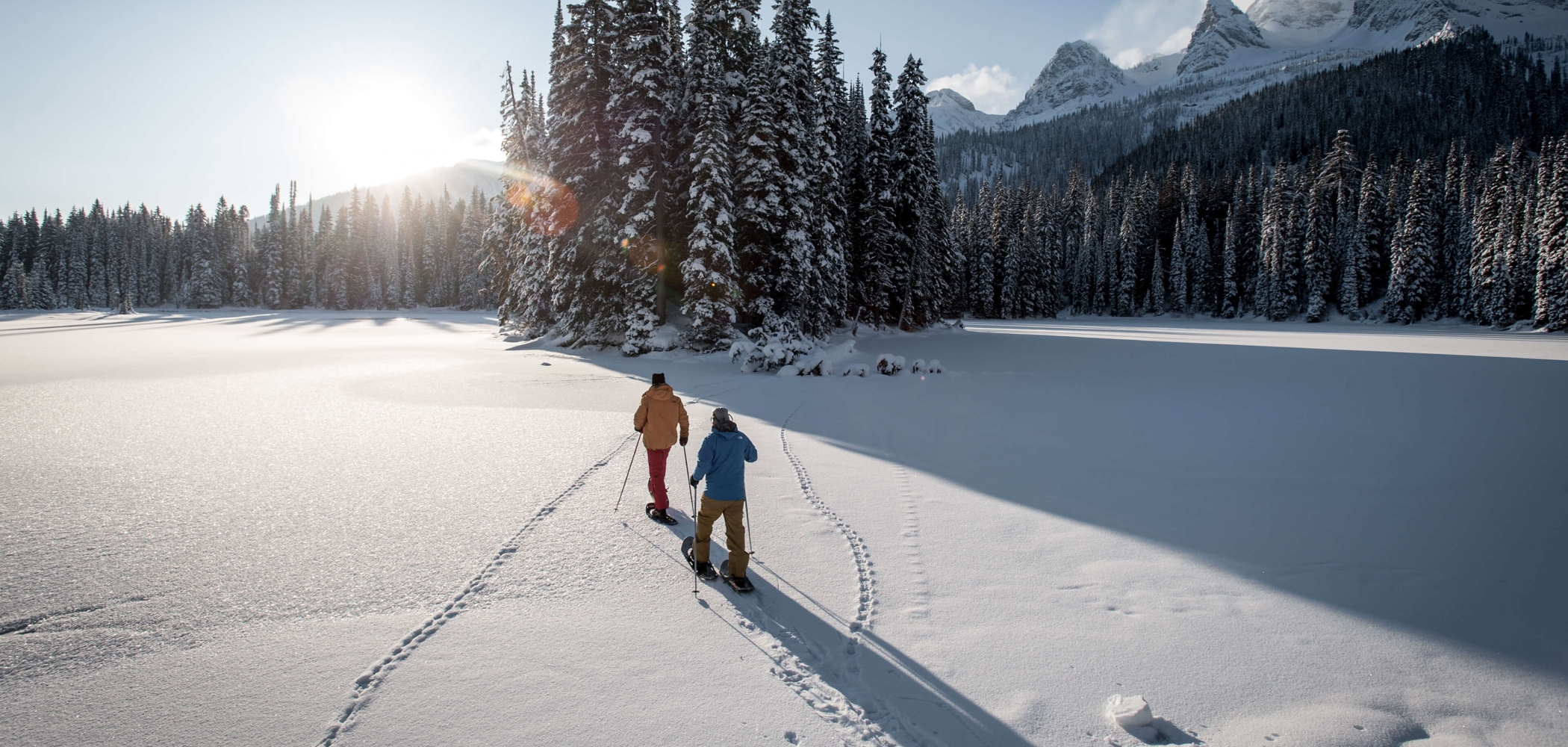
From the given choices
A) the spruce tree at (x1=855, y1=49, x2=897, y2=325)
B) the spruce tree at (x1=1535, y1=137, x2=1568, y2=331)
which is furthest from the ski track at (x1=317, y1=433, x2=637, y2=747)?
the spruce tree at (x1=1535, y1=137, x2=1568, y2=331)

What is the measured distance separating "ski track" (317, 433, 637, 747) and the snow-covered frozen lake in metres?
0.03

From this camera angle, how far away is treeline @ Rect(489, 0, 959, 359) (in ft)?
79.1

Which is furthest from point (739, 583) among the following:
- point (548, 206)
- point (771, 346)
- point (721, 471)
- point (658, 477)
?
point (548, 206)

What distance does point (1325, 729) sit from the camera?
3.25 m

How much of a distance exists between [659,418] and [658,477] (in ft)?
2.02

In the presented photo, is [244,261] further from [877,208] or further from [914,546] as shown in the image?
[914,546]

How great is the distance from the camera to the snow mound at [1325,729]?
3146 millimetres

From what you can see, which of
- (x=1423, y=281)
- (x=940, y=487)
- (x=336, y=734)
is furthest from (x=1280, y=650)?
(x=1423, y=281)

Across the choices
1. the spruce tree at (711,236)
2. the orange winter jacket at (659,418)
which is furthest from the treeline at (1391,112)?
the orange winter jacket at (659,418)

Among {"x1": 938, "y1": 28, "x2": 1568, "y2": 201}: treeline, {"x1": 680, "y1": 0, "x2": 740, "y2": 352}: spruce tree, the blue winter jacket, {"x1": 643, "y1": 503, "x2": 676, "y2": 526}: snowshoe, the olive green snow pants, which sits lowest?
{"x1": 643, "y1": 503, "x2": 676, "y2": 526}: snowshoe

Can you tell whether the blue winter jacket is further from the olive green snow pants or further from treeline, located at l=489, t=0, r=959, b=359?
treeline, located at l=489, t=0, r=959, b=359

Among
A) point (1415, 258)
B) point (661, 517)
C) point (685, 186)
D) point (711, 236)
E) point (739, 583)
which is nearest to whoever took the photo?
point (739, 583)

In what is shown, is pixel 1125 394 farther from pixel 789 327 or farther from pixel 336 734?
pixel 336 734

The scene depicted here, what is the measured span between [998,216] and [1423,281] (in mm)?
31821
